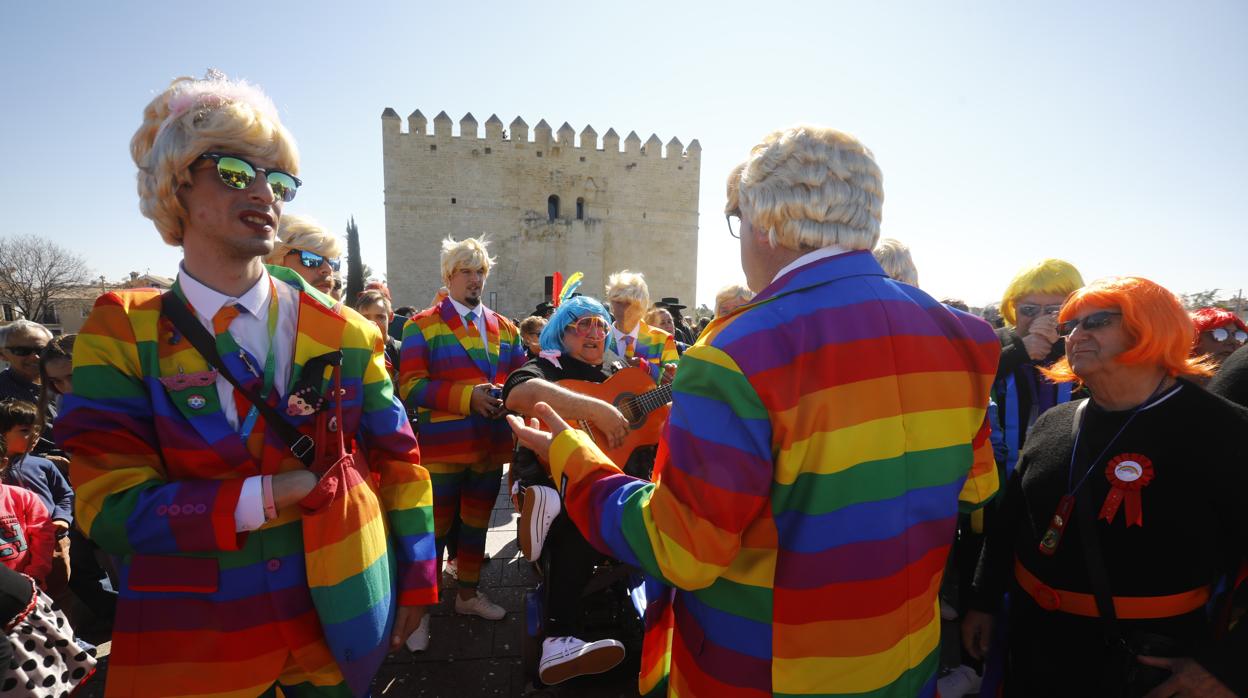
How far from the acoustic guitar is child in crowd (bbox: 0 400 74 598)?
9.35 feet

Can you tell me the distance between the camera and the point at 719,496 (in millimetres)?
1107

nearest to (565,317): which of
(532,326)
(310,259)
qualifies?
(310,259)

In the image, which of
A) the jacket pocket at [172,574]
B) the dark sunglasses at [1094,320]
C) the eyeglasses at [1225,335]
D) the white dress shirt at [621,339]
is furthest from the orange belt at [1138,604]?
the white dress shirt at [621,339]

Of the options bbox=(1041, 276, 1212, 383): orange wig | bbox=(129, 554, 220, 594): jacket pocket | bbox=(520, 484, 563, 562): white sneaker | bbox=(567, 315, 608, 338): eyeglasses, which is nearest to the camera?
bbox=(129, 554, 220, 594): jacket pocket

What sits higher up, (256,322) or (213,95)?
(213,95)

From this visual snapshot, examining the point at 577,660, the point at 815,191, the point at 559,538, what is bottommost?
the point at 577,660

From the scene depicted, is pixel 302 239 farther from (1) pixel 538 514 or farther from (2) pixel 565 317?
(1) pixel 538 514

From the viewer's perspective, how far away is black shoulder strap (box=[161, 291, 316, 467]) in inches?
55.6

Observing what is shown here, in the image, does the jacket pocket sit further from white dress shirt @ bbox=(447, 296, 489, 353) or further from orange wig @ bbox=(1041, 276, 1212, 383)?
orange wig @ bbox=(1041, 276, 1212, 383)

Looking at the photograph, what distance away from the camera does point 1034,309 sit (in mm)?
3150

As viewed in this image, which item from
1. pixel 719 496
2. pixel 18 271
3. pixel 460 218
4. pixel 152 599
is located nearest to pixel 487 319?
pixel 152 599

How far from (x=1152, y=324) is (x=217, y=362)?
272 cm

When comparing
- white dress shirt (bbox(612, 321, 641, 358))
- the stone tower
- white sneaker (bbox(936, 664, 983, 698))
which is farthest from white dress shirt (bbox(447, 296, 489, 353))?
the stone tower

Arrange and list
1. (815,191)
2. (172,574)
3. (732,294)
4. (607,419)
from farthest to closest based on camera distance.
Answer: (732,294), (607,419), (172,574), (815,191)
